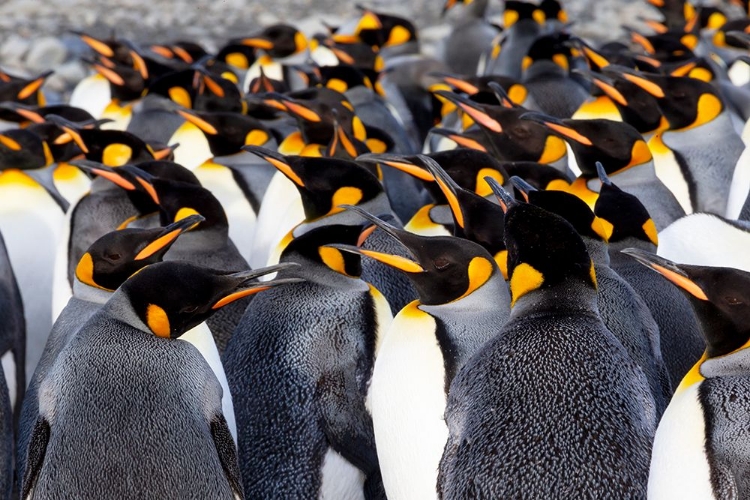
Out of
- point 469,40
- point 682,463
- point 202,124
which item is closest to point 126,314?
point 682,463

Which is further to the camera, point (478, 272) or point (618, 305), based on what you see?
point (618, 305)

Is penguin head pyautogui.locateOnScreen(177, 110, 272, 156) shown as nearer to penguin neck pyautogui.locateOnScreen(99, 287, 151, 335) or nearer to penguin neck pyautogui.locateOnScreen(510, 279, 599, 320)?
penguin neck pyautogui.locateOnScreen(99, 287, 151, 335)

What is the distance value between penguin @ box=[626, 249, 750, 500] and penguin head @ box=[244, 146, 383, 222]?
140 centimetres

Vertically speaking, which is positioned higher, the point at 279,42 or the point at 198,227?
the point at 198,227

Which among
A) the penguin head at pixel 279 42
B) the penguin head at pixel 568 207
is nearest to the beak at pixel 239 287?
the penguin head at pixel 568 207

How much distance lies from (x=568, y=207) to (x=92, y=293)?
1.27 metres

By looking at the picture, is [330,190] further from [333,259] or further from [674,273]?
[674,273]

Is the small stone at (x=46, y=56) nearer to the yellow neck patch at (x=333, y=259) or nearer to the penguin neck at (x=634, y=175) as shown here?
the penguin neck at (x=634, y=175)

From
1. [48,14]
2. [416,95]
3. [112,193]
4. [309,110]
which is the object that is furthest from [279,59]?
[48,14]

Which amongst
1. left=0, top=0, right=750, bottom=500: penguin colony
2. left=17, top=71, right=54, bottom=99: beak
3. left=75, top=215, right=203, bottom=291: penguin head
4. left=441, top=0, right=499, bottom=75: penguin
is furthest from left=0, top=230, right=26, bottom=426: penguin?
left=441, top=0, right=499, bottom=75: penguin

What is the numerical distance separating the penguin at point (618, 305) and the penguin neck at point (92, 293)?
112cm

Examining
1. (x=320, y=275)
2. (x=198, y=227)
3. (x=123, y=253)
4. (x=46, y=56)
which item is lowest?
(x=46, y=56)

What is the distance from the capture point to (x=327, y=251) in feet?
9.41

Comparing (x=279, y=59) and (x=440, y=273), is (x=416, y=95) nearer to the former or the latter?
(x=279, y=59)
